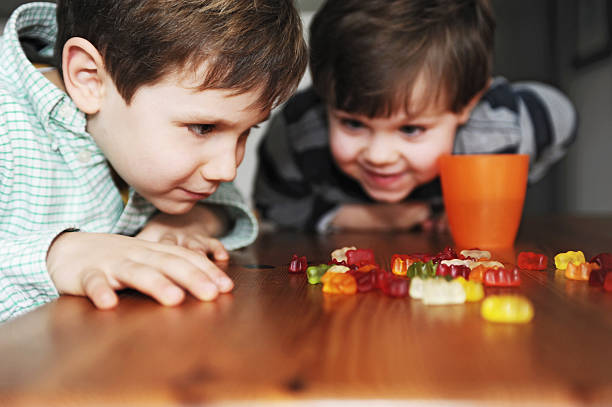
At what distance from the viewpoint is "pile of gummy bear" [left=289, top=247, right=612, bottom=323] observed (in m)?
0.45

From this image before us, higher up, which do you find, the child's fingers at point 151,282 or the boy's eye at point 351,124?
the child's fingers at point 151,282

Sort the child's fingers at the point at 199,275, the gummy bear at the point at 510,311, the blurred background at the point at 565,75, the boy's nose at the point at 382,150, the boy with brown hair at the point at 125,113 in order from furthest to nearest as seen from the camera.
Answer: the blurred background at the point at 565,75, the boy's nose at the point at 382,150, the boy with brown hair at the point at 125,113, the child's fingers at the point at 199,275, the gummy bear at the point at 510,311

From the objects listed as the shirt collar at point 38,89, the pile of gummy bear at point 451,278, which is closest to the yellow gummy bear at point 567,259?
the pile of gummy bear at point 451,278

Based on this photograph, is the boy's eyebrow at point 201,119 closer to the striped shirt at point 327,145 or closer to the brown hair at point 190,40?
the brown hair at point 190,40

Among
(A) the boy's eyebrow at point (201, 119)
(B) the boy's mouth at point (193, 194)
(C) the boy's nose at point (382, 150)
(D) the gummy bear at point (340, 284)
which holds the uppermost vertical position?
(A) the boy's eyebrow at point (201, 119)

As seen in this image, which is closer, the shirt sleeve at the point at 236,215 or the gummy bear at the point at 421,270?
the gummy bear at the point at 421,270

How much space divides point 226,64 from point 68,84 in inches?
10.4

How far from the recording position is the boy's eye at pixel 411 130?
1227 mm

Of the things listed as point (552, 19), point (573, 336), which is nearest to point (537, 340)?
point (573, 336)

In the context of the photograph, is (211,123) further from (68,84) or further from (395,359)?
(395,359)

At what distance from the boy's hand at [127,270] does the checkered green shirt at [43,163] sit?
0.36 ft

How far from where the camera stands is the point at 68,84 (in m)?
0.86

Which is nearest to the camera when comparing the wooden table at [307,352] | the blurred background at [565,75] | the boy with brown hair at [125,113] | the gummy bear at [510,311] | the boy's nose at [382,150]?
the wooden table at [307,352]

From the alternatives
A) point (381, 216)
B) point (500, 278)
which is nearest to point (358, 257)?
point (500, 278)
